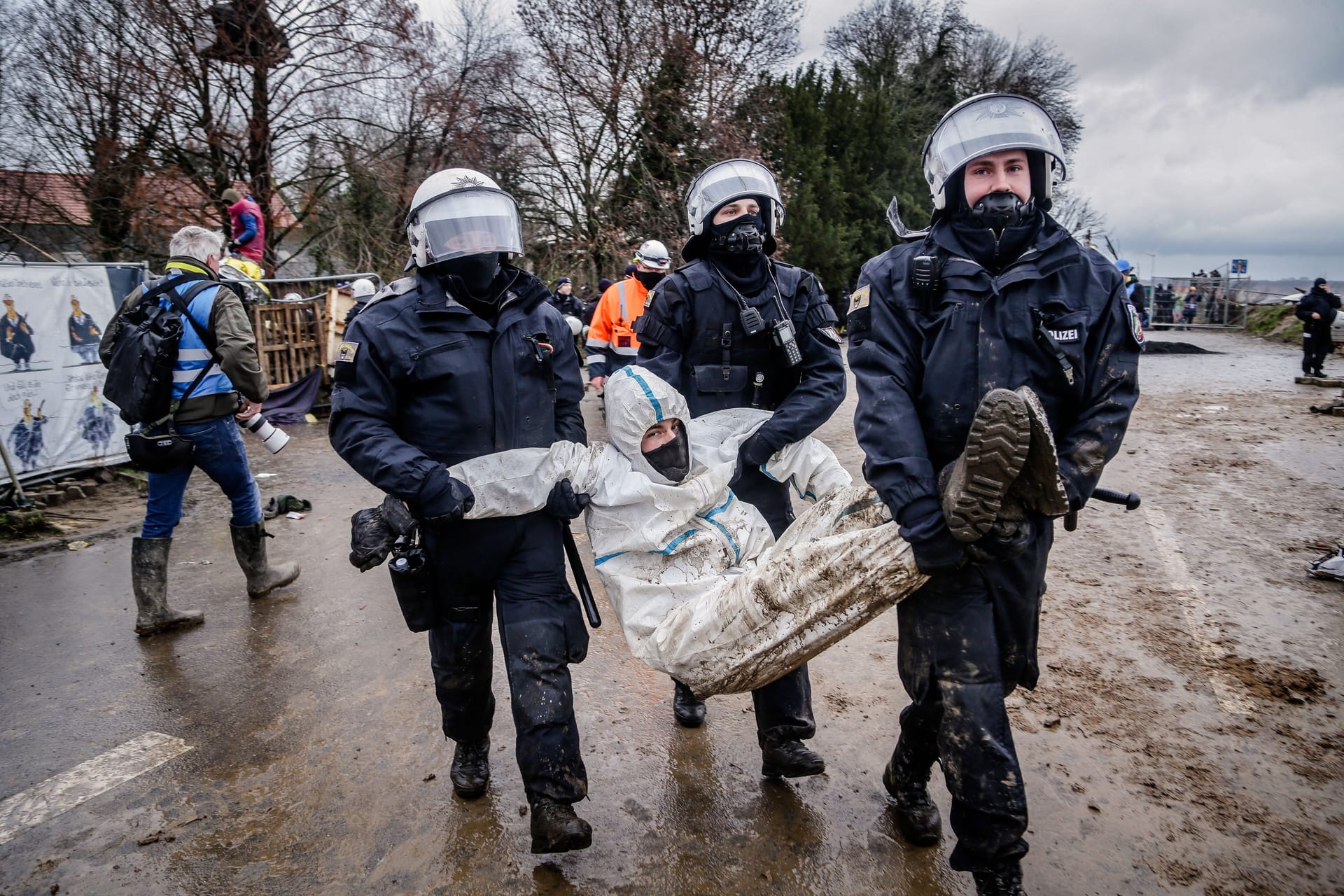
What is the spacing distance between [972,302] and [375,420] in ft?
6.15

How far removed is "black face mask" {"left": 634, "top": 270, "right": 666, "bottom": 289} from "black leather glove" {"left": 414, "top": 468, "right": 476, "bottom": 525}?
5.04m

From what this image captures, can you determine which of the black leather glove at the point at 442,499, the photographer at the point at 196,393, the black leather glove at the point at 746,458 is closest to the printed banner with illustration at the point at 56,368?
the photographer at the point at 196,393

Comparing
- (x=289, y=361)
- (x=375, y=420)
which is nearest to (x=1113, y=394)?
(x=375, y=420)

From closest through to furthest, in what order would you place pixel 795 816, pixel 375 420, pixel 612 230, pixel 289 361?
pixel 375 420 < pixel 795 816 < pixel 289 361 < pixel 612 230

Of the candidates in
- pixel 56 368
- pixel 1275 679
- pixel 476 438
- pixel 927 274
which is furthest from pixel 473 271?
pixel 56 368

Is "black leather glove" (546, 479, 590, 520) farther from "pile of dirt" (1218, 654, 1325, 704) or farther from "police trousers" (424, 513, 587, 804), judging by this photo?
"pile of dirt" (1218, 654, 1325, 704)

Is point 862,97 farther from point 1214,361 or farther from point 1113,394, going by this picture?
point 1113,394

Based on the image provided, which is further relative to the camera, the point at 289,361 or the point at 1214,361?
the point at 1214,361

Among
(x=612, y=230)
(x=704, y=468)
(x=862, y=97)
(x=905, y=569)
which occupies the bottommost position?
(x=905, y=569)

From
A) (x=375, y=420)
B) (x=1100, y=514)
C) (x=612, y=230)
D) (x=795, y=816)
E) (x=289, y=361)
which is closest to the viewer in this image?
(x=375, y=420)

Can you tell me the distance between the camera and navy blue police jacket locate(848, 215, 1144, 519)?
229 centimetres

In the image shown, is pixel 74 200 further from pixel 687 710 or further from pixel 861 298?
pixel 861 298

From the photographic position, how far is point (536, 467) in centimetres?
283

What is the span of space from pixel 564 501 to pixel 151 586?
3033 mm
